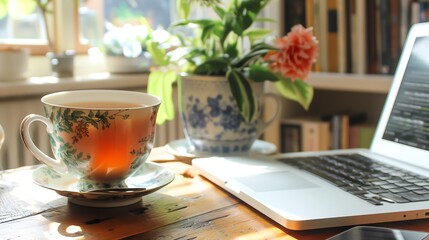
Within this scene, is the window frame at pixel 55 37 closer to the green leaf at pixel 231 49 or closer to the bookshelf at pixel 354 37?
the bookshelf at pixel 354 37

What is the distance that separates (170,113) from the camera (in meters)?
1.04

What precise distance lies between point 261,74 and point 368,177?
0.27 meters

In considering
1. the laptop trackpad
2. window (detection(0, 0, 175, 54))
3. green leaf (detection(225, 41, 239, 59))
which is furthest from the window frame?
the laptop trackpad

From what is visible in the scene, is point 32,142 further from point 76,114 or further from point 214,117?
point 214,117

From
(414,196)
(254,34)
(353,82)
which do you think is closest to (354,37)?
(353,82)

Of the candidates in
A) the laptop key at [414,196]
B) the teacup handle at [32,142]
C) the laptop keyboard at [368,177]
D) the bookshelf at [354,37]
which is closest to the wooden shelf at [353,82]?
the bookshelf at [354,37]

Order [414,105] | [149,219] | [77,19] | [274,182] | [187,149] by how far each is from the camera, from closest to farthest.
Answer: [149,219] → [274,182] → [414,105] → [187,149] → [77,19]

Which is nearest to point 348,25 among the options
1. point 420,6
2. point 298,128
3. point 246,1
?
point 420,6

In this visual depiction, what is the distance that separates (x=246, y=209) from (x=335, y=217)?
4.8 inches

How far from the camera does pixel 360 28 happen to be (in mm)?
1549

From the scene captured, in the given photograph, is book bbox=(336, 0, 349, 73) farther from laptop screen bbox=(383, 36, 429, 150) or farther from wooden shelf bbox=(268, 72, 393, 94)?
laptop screen bbox=(383, 36, 429, 150)

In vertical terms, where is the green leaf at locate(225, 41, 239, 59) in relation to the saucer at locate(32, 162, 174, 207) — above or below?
above

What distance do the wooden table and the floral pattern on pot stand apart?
0.15ft

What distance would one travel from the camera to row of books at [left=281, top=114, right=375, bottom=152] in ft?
5.28
